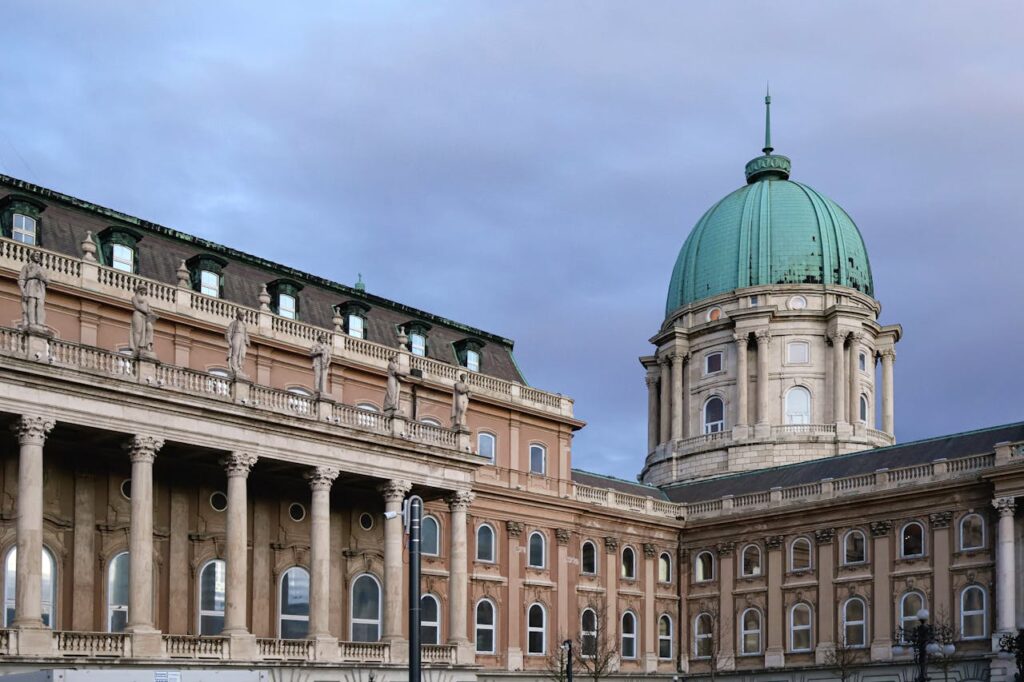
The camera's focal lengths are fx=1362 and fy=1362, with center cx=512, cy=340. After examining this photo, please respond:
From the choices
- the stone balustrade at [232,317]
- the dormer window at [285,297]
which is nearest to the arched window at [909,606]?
the stone balustrade at [232,317]

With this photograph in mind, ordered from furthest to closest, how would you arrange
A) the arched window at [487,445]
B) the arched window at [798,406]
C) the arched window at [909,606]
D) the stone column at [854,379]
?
1. the arched window at [798,406]
2. the stone column at [854,379]
3. the arched window at [909,606]
4. the arched window at [487,445]

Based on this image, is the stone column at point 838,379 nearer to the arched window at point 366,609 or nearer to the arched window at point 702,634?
the arched window at point 702,634

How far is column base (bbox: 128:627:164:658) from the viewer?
45.0m

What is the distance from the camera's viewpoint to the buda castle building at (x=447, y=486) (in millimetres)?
47344

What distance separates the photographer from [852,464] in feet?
261

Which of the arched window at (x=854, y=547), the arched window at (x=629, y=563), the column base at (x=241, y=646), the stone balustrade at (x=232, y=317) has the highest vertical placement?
the stone balustrade at (x=232, y=317)

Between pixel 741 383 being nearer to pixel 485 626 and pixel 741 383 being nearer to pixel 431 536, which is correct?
pixel 485 626

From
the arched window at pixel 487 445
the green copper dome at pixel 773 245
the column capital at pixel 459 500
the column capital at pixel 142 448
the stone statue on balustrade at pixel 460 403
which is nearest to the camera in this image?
the column capital at pixel 142 448

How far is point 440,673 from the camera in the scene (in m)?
56.8

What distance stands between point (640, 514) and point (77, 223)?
38.8 metres

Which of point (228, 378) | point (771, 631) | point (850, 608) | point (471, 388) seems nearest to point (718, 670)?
point (771, 631)

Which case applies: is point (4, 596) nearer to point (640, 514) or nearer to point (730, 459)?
point (640, 514)

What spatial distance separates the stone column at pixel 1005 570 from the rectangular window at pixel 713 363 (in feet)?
114

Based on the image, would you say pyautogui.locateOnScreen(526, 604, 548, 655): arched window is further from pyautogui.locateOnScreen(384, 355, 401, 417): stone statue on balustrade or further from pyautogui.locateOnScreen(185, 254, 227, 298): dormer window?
pyautogui.locateOnScreen(185, 254, 227, 298): dormer window
